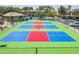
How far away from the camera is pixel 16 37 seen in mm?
4598

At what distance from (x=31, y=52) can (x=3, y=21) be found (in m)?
0.97

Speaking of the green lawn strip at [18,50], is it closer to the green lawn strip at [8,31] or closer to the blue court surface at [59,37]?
the green lawn strip at [8,31]

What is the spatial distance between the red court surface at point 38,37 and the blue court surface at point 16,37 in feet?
0.39

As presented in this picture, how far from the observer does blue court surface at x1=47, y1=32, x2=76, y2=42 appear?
4559 millimetres

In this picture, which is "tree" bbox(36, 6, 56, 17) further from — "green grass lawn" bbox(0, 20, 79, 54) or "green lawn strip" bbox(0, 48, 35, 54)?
"green lawn strip" bbox(0, 48, 35, 54)

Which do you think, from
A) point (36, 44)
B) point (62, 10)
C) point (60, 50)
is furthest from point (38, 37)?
point (62, 10)

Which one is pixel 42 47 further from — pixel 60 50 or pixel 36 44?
pixel 60 50

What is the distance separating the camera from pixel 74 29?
15.3 ft

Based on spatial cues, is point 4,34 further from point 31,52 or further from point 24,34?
point 31,52

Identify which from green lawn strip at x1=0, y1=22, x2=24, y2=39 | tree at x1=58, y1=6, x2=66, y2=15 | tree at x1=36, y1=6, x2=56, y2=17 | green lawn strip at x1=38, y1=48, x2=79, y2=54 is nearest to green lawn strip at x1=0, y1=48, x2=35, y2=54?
green lawn strip at x1=38, y1=48, x2=79, y2=54

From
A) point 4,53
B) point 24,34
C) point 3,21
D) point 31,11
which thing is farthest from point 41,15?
point 4,53

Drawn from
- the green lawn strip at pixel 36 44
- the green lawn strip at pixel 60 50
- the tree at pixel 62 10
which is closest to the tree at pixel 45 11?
the tree at pixel 62 10

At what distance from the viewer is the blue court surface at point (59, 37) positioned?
4.56 metres

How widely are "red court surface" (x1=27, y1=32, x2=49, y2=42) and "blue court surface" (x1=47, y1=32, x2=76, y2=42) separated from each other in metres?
0.11
